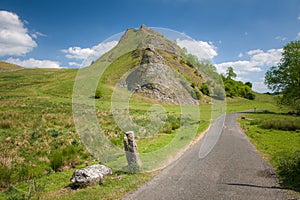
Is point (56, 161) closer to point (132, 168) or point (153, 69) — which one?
point (132, 168)

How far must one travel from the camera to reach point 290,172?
31.4 feet

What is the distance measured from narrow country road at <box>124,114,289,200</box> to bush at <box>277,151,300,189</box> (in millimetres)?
459


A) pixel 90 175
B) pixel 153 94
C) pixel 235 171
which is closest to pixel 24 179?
pixel 90 175

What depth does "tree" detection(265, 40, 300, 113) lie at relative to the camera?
76.0 feet

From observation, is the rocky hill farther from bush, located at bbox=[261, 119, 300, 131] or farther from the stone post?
bush, located at bbox=[261, 119, 300, 131]

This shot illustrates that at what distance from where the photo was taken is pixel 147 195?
7809 mm

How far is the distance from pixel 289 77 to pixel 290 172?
30.5 metres

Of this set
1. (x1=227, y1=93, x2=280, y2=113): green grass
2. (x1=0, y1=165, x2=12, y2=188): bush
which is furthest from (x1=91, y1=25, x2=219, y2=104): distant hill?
(x1=227, y1=93, x2=280, y2=113): green grass

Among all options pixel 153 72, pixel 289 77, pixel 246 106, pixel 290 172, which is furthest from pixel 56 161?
pixel 246 106

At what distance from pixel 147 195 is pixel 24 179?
7134 millimetres

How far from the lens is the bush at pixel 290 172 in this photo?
8484mm

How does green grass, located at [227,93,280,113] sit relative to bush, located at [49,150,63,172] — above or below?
above

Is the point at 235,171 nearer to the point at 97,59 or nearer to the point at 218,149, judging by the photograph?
the point at 218,149

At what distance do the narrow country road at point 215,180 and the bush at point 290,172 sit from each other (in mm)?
459
